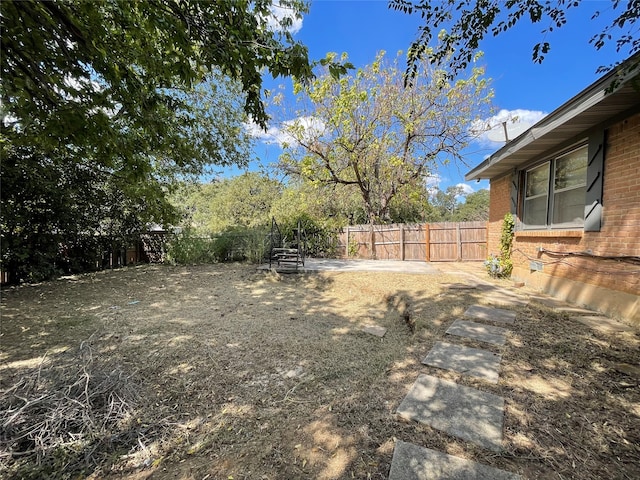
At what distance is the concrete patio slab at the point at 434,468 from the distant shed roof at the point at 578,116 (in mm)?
3127

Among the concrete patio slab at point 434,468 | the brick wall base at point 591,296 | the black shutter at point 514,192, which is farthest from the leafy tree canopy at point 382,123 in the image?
the concrete patio slab at point 434,468

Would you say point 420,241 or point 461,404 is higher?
point 420,241

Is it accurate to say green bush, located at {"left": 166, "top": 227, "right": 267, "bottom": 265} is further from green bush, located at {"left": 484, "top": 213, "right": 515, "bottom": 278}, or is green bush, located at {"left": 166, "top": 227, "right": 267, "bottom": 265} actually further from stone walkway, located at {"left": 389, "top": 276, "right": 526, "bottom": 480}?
stone walkway, located at {"left": 389, "top": 276, "right": 526, "bottom": 480}

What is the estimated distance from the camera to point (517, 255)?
5695 millimetres

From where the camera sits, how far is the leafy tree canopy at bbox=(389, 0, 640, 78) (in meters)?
2.51

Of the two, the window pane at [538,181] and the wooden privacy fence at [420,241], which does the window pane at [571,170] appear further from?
the wooden privacy fence at [420,241]

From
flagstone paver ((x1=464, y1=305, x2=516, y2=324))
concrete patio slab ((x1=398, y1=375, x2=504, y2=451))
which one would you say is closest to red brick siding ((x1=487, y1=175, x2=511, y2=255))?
flagstone paver ((x1=464, y1=305, x2=516, y2=324))

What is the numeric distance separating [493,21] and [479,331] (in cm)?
337

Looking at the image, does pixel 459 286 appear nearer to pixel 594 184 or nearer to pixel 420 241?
pixel 594 184

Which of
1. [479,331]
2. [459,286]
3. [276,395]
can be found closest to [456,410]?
[276,395]

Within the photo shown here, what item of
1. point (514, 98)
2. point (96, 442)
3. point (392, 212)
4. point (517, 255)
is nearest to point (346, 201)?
point (392, 212)

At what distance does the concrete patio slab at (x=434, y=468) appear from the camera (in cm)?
131

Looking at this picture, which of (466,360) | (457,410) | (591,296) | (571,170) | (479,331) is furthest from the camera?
(571,170)

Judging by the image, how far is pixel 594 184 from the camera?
3645 mm
